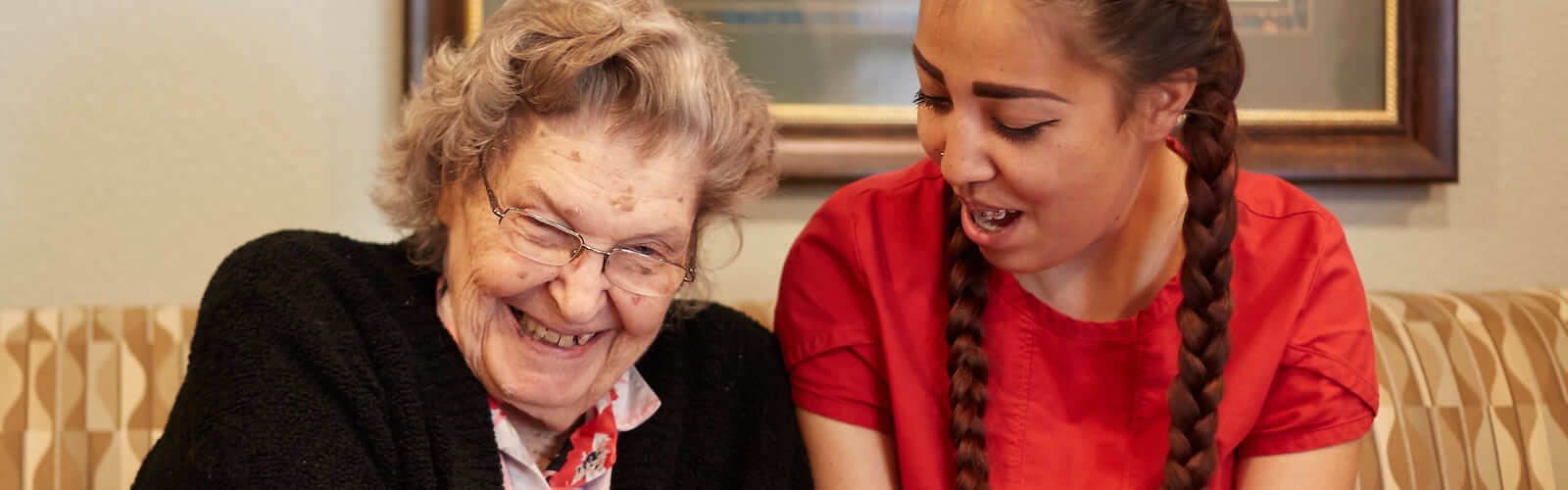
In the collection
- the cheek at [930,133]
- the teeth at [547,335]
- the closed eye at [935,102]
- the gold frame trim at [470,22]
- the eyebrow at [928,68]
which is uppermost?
the gold frame trim at [470,22]

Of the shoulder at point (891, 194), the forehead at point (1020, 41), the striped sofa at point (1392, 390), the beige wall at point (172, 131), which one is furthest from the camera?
the beige wall at point (172, 131)

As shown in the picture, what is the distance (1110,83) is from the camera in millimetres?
1079

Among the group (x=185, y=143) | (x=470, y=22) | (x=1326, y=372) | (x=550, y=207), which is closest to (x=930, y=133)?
(x=550, y=207)

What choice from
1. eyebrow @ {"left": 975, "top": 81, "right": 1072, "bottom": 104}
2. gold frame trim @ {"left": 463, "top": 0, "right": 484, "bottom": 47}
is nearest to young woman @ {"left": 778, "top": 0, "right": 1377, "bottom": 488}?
eyebrow @ {"left": 975, "top": 81, "right": 1072, "bottom": 104}

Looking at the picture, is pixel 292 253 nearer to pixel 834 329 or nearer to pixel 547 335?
pixel 547 335

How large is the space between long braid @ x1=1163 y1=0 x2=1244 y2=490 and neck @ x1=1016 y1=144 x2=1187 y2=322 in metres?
0.08

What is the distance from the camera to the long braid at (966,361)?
127 centimetres

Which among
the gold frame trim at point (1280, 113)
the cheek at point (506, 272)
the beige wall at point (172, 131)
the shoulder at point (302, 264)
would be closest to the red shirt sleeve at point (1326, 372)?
the gold frame trim at point (1280, 113)

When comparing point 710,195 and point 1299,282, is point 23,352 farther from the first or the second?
point 1299,282

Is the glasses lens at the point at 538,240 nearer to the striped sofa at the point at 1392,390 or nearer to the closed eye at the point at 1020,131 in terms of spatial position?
the closed eye at the point at 1020,131

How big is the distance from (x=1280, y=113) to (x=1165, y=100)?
0.87 m

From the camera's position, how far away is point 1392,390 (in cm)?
166

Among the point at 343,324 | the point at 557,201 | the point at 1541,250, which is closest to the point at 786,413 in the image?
the point at 557,201

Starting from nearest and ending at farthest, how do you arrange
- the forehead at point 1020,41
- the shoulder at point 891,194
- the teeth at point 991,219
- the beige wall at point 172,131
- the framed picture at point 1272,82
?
1. the forehead at point 1020,41
2. the teeth at point 991,219
3. the shoulder at point 891,194
4. the beige wall at point 172,131
5. the framed picture at point 1272,82
